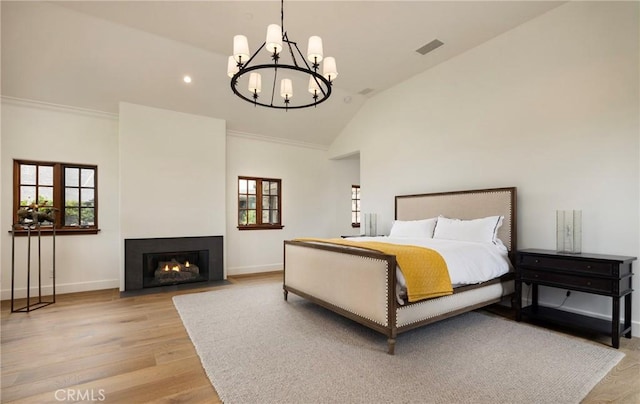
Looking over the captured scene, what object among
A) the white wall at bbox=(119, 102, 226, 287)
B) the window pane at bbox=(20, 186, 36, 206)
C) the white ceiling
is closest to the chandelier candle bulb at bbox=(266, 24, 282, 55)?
the white ceiling

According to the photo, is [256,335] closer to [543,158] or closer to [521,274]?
[521,274]

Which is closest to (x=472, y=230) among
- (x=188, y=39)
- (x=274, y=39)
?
(x=274, y=39)

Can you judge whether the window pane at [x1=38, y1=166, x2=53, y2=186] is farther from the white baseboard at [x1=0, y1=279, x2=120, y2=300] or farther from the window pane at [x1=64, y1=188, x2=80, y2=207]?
the white baseboard at [x1=0, y1=279, x2=120, y2=300]

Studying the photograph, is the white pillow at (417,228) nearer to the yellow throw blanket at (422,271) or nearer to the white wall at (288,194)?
the yellow throw blanket at (422,271)

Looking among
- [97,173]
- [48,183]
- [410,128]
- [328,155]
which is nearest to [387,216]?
[410,128]

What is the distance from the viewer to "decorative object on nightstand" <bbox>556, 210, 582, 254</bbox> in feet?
9.84

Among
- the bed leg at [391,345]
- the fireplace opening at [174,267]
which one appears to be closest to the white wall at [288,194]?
the fireplace opening at [174,267]

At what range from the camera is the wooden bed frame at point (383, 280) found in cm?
246

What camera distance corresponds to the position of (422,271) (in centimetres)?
250

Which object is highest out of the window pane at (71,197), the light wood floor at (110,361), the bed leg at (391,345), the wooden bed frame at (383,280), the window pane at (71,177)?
the window pane at (71,177)

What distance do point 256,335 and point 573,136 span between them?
12.6ft

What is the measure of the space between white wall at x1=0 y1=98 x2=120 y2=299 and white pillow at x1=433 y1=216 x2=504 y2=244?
487cm

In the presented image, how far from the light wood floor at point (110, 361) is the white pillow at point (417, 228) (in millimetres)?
2088

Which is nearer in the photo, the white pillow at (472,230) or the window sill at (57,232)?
the white pillow at (472,230)
